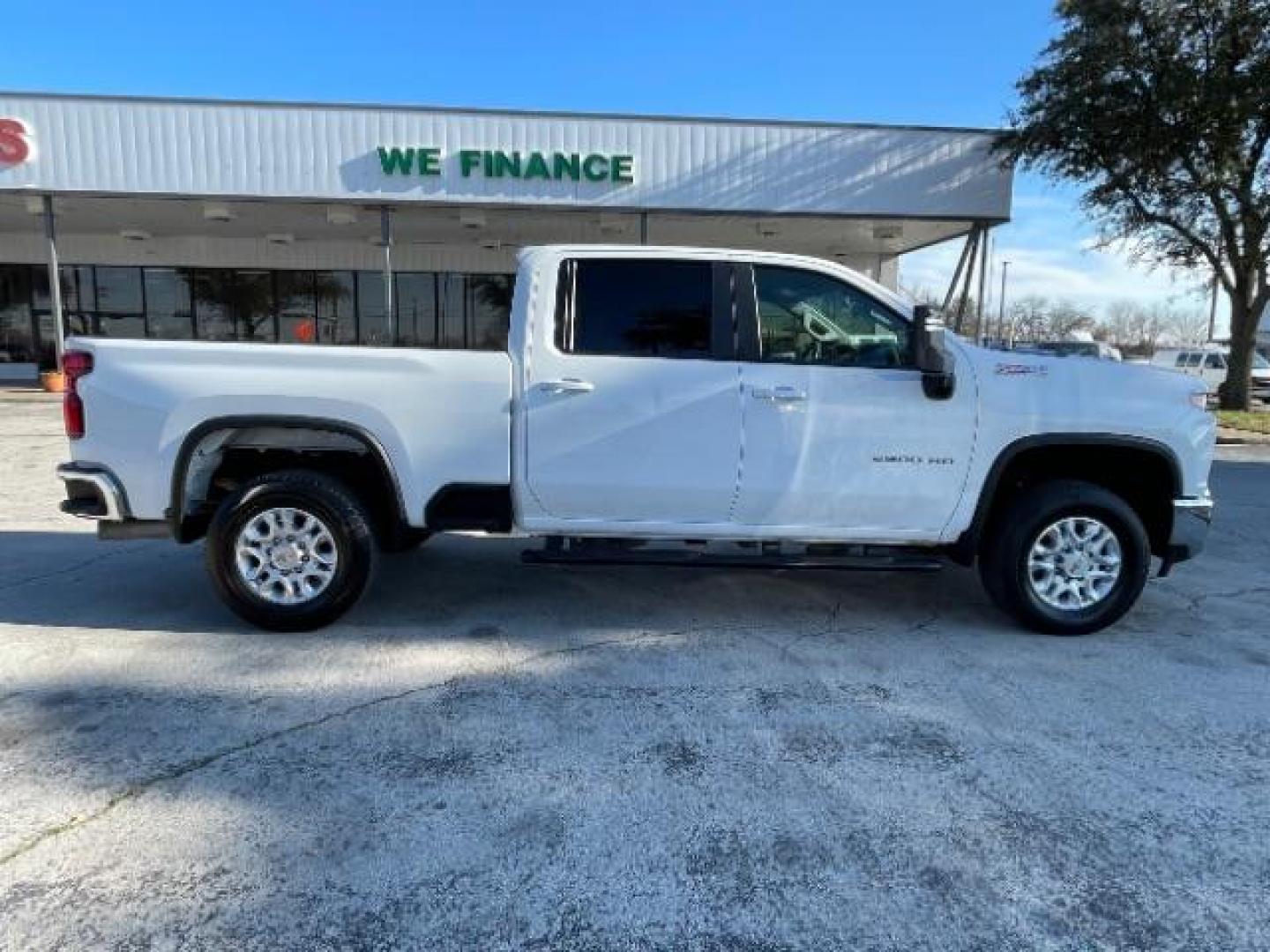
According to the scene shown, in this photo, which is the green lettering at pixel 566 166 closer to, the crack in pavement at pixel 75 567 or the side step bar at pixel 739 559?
the crack in pavement at pixel 75 567

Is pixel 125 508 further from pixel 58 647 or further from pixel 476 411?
pixel 476 411

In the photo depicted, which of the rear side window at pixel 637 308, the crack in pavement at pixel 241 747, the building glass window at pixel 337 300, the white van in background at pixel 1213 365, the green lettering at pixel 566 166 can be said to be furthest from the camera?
the white van in background at pixel 1213 365

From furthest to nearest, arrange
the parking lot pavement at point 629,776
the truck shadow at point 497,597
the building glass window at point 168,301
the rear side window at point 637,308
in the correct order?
the building glass window at point 168,301 < the truck shadow at point 497,597 < the rear side window at point 637,308 < the parking lot pavement at point 629,776

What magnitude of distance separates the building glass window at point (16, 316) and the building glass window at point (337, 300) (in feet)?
27.4

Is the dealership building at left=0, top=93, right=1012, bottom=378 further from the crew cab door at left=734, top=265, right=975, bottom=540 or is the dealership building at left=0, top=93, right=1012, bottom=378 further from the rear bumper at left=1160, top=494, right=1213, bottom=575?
the rear bumper at left=1160, top=494, right=1213, bottom=575

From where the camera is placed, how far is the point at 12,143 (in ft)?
54.0

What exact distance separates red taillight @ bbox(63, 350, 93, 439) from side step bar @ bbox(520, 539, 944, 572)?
239 cm

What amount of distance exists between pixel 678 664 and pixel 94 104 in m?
17.6

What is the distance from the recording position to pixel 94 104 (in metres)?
16.3

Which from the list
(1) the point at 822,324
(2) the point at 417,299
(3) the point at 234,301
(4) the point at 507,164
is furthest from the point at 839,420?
(3) the point at 234,301

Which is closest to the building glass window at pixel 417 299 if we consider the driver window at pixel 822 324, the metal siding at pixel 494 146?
the metal siding at pixel 494 146

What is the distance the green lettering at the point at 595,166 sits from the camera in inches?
663

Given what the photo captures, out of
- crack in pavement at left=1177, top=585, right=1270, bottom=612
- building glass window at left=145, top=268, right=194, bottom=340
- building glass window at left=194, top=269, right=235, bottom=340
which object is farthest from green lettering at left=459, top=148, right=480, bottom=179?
crack in pavement at left=1177, top=585, right=1270, bottom=612

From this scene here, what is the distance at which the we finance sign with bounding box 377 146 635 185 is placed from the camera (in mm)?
16656
